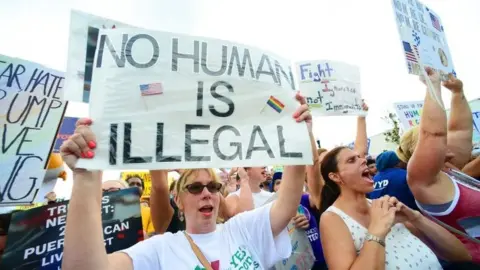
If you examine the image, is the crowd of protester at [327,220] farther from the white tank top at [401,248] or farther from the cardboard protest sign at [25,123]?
the cardboard protest sign at [25,123]

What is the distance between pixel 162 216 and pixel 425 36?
110 inches

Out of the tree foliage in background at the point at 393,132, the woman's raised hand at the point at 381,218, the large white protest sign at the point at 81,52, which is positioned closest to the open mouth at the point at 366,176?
the woman's raised hand at the point at 381,218

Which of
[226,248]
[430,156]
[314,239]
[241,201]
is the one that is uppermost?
[430,156]

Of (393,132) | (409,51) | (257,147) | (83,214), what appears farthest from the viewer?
(393,132)

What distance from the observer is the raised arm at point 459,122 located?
3.07 meters

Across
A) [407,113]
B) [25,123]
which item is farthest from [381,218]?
[407,113]

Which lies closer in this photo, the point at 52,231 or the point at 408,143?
the point at 52,231

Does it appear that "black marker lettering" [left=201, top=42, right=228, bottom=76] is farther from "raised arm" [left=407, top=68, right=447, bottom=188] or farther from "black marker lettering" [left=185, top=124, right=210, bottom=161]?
"raised arm" [left=407, top=68, right=447, bottom=188]

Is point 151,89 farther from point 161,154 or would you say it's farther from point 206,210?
point 206,210

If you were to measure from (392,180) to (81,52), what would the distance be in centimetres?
285

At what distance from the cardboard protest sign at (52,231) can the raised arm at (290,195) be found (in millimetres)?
1315

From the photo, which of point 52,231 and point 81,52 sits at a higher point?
point 81,52

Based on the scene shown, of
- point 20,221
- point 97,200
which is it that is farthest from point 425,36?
point 20,221

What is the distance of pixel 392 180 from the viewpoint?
3268mm
